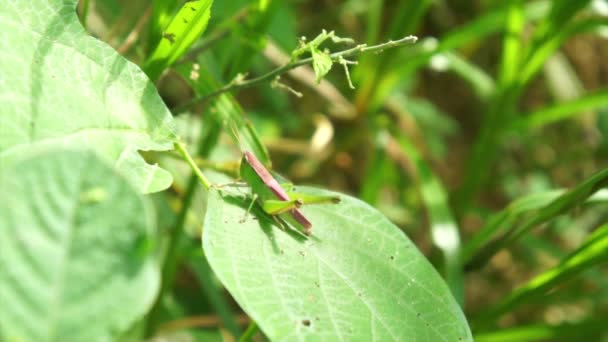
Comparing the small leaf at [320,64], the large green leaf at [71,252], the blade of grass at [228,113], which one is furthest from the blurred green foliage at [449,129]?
the large green leaf at [71,252]

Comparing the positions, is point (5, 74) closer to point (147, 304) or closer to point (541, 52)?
point (147, 304)

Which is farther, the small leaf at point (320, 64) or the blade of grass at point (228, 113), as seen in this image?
the blade of grass at point (228, 113)

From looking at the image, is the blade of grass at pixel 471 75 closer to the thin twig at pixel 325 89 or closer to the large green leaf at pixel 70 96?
the thin twig at pixel 325 89

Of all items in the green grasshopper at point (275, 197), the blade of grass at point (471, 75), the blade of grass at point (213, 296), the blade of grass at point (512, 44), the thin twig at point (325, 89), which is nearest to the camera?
the green grasshopper at point (275, 197)

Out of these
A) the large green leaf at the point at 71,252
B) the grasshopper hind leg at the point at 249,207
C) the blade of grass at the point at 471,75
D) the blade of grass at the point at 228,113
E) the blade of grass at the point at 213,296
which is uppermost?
the blade of grass at the point at 471,75

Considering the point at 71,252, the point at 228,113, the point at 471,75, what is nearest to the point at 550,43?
the point at 471,75

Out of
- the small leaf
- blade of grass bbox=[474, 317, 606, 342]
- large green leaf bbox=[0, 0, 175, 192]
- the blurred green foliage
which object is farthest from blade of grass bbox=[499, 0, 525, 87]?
large green leaf bbox=[0, 0, 175, 192]

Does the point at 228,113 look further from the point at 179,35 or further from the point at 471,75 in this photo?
the point at 471,75

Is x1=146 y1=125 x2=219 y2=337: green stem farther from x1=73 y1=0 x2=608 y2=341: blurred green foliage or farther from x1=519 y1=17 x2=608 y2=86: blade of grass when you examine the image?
x1=519 y1=17 x2=608 y2=86: blade of grass
